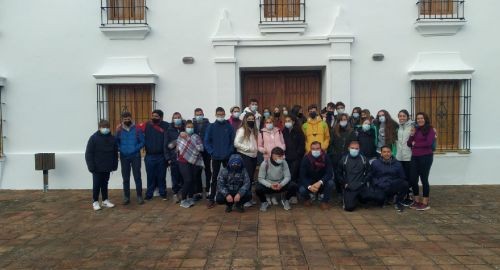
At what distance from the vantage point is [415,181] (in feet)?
23.8

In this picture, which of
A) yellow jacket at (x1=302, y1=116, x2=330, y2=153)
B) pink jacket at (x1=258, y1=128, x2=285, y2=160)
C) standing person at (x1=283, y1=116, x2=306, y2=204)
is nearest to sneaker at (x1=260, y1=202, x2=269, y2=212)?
standing person at (x1=283, y1=116, x2=306, y2=204)

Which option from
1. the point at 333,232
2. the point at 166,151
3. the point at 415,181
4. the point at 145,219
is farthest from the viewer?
the point at 166,151

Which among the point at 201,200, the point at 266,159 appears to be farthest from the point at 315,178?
the point at 201,200

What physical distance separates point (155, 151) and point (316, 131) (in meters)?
3.09

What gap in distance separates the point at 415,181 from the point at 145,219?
4694mm

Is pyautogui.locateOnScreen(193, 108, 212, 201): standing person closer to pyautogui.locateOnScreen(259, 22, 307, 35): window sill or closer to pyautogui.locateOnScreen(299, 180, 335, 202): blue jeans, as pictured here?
pyautogui.locateOnScreen(299, 180, 335, 202): blue jeans

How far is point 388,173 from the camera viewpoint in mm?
7113

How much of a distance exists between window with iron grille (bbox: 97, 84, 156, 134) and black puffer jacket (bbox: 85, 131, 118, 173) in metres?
1.90

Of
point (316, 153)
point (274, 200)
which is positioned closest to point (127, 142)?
point (274, 200)

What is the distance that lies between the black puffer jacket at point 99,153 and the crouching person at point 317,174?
136 inches

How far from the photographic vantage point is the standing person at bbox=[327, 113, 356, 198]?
25.0 feet

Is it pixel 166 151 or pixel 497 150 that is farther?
pixel 497 150

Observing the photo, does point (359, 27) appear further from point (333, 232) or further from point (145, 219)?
point (145, 219)

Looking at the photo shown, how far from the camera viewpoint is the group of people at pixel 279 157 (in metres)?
7.08
